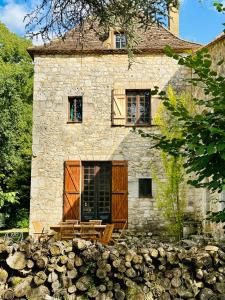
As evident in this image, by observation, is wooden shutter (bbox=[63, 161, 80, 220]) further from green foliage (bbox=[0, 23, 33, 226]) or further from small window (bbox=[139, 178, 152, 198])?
green foliage (bbox=[0, 23, 33, 226])

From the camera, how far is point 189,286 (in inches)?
292

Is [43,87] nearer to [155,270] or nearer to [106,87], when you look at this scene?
[106,87]

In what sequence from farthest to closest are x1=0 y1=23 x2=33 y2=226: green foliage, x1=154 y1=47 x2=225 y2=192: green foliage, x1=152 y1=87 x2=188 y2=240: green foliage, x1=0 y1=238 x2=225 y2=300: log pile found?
x1=0 y1=23 x2=33 y2=226: green foliage, x1=152 y1=87 x2=188 y2=240: green foliage, x1=0 y1=238 x2=225 y2=300: log pile, x1=154 y1=47 x2=225 y2=192: green foliage

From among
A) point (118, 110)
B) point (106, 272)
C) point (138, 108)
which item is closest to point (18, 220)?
point (118, 110)

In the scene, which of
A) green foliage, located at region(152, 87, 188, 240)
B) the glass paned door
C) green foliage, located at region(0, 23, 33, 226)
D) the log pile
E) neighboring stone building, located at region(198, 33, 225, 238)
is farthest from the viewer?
green foliage, located at region(0, 23, 33, 226)

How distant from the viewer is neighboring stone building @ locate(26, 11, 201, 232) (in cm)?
1422

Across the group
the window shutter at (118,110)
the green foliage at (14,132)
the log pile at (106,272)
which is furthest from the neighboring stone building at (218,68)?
the green foliage at (14,132)

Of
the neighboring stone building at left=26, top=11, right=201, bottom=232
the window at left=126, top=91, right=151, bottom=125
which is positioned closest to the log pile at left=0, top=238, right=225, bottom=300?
the neighboring stone building at left=26, top=11, right=201, bottom=232

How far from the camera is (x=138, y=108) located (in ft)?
48.8

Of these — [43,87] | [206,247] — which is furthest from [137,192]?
[206,247]

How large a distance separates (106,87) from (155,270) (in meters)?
8.27

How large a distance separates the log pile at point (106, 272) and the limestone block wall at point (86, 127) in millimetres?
6524

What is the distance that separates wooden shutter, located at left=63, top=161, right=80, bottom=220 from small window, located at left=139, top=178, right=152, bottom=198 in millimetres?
1957

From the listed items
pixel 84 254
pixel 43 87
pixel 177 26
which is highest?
pixel 177 26
